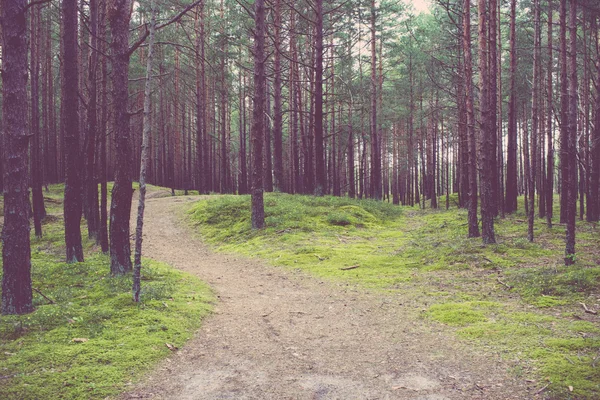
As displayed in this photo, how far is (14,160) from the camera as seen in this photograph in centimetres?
548

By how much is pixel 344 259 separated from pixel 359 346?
5.23 m

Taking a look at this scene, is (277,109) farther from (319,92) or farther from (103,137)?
(103,137)

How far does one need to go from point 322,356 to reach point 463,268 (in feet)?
18.3

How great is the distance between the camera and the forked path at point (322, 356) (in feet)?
13.0

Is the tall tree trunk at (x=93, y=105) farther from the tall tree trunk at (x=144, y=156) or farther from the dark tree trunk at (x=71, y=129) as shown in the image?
the tall tree trunk at (x=144, y=156)

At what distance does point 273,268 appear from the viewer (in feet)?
32.8

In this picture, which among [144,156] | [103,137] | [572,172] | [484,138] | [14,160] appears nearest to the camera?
[14,160]

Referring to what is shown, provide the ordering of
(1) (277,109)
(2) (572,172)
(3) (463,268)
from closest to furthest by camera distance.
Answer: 1. (2) (572,172)
2. (3) (463,268)
3. (1) (277,109)

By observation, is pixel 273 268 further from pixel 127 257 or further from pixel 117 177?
pixel 117 177

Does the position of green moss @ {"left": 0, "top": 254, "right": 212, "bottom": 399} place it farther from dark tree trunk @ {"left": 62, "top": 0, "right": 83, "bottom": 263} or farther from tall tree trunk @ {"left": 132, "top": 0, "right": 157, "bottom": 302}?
dark tree trunk @ {"left": 62, "top": 0, "right": 83, "bottom": 263}

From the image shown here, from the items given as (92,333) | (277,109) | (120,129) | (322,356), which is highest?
(277,109)

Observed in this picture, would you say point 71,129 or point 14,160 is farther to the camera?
point 71,129

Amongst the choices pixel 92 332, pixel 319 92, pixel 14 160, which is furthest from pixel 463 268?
pixel 319 92

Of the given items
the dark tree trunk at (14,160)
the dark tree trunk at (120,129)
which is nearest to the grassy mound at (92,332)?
the dark tree trunk at (14,160)
